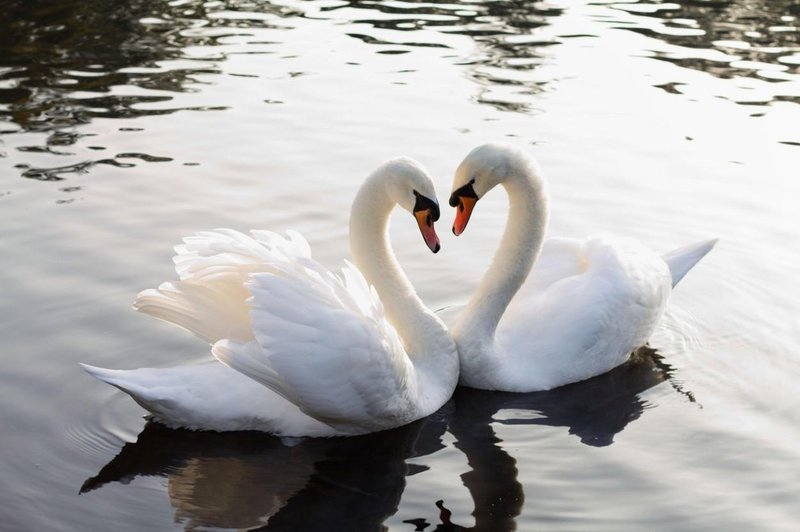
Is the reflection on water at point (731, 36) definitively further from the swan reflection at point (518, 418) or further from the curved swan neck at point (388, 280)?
the curved swan neck at point (388, 280)

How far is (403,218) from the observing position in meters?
10.6

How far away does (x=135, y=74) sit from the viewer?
1465 cm

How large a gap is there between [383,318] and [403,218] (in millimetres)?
3535

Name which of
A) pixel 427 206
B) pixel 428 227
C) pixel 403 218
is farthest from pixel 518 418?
pixel 403 218

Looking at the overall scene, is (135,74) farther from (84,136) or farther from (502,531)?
(502,531)

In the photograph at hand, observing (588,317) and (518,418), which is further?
(588,317)

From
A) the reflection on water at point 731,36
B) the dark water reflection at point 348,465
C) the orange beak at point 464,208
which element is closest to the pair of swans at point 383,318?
the orange beak at point 464,208

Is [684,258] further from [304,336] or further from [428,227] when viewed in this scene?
[304,336]

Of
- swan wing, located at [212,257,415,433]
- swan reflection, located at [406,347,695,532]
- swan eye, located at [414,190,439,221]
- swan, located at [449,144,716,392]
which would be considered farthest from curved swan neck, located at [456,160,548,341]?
swan wing, located at [212,257,415,433]

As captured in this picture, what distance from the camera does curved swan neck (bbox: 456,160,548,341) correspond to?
7801mm

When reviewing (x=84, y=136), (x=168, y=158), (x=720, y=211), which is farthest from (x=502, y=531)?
(x=84, y=136)

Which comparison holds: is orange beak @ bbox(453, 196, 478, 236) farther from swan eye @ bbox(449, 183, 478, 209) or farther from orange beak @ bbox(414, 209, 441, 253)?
orange beak @ bbox(414, 209, 441, 253)

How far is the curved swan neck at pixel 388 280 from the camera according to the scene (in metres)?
7.57

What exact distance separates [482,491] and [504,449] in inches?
20.1
